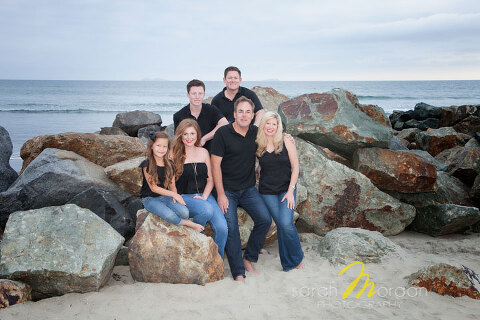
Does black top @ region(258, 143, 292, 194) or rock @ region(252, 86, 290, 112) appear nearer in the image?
black top @ region(258, 143, 292, 194)

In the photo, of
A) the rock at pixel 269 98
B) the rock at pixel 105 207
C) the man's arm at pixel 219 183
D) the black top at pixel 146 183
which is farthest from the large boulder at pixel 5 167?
the rock at pixel 269 98

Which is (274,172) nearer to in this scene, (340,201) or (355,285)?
(355,285)

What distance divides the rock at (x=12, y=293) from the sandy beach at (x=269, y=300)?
62 millimetres

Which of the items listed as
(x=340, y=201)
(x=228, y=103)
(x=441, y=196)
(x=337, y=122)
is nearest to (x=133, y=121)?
(x=228, y=103)

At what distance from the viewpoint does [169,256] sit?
411 cm

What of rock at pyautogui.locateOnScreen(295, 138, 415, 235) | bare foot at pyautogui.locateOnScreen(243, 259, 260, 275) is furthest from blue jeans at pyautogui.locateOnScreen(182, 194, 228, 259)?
rock at pyautogui.locateOnScreen(295, 138, 415, 235)

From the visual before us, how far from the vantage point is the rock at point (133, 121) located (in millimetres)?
14344

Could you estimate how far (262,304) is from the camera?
3.70 metres

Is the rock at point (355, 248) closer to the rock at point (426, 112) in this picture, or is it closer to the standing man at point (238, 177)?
the standing man at point (238, 177)

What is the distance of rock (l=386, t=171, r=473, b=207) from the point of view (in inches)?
254

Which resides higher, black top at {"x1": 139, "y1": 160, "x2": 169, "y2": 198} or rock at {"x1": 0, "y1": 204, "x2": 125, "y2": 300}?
black top at {"x1": 139, "y1": 160, "x2": 169, "y2": 198}

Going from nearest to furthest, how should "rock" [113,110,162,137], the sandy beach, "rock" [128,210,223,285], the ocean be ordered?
the sandy beach, "rock" [128,210,223,285], "rock" [113,110,162,137], the ocean

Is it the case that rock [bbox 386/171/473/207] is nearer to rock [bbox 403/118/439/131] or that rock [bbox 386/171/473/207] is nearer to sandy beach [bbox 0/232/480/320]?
sandy beach [bbox 0/232/480/320]

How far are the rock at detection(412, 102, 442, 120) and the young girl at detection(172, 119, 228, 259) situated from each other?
17659 millimetres
